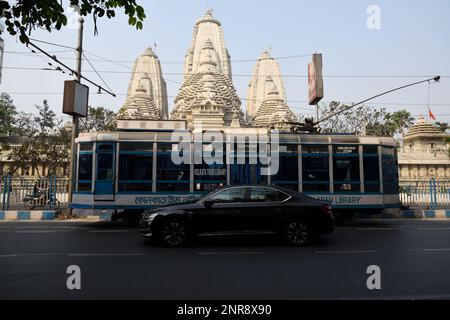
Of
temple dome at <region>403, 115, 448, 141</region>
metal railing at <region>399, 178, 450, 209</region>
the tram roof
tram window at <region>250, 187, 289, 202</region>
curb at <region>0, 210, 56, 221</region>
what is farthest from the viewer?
temple dome at <region>403, 115, 448, 141</region>

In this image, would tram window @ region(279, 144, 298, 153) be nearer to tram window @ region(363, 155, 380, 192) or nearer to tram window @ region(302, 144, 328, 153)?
tram window @ region(302, 144, 328, 153)

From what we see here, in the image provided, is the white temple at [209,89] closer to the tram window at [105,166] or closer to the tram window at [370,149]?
the tram window at [105,166]

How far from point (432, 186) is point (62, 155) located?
27.4 metres

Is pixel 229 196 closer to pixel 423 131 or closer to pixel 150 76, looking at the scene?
pixel 423 131

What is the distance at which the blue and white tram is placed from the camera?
11.2 metres

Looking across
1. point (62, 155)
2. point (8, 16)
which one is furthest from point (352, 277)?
point (62, 155)

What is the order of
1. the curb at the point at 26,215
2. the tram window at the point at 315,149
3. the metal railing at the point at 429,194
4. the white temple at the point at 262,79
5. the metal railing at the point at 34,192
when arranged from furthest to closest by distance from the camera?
the white temple at the point at 262,79 → the metal railing at the point at 429,194 → the metal railing at the point at 34,192 → the curb at the point at 26,215 → the tram window at the point at 315,149

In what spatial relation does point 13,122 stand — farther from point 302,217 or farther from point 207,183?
point 302,217

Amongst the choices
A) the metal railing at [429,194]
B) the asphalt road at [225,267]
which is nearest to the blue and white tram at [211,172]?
the asphalt road at [225,267]

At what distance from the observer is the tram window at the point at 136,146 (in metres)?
11.4

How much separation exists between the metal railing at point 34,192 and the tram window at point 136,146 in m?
6.38

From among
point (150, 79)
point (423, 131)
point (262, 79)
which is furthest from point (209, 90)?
point (423, 131)

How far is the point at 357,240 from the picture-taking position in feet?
29.8

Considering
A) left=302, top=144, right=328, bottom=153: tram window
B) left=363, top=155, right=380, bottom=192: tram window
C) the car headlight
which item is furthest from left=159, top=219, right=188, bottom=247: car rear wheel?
left=363, top=155, right=380, bottom=192: tram window
